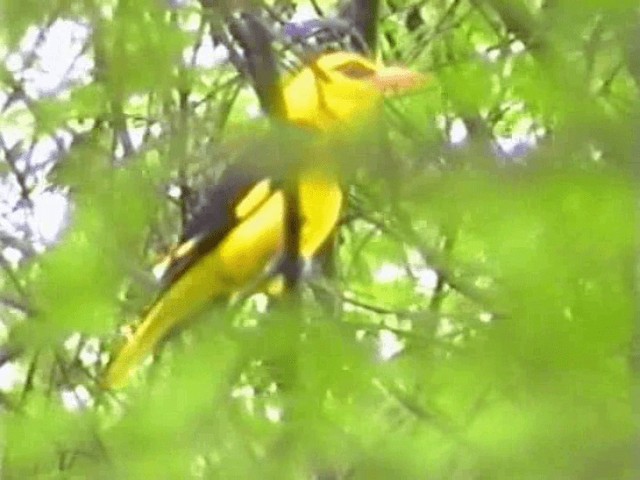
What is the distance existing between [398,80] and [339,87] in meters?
0.02

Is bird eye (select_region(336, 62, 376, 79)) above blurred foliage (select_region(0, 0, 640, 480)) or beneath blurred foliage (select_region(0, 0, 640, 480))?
above

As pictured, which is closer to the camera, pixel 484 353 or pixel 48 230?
pixel 484 353

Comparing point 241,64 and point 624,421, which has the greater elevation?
point 241,64

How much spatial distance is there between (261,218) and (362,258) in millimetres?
42

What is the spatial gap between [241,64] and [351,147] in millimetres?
89

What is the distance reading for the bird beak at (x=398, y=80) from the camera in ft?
1.45

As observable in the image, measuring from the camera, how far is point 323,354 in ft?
1.38

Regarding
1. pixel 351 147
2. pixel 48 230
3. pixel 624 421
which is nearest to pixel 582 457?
pixel 624 421

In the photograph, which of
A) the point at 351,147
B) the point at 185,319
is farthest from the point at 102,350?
the point at 351,147

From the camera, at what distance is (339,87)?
44cm

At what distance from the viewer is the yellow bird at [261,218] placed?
Answer: 1.41ft

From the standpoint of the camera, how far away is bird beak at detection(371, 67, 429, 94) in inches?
17.4

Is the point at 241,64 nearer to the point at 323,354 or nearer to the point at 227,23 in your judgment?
the point at 227,23

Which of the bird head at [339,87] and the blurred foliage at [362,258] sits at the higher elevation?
the bird head at [339,87]
